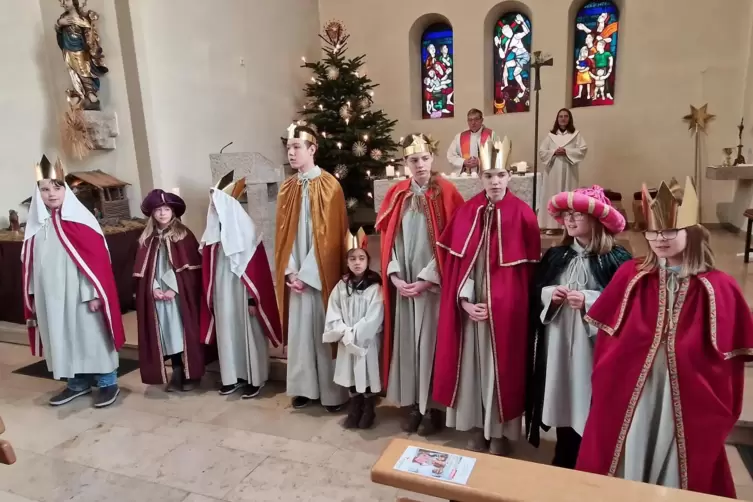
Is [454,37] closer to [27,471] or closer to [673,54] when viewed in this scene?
[673,54]

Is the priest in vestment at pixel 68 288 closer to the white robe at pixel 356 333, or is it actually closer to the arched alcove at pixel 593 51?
the white robe at pixel 356 333

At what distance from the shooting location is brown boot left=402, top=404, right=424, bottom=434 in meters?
3.24

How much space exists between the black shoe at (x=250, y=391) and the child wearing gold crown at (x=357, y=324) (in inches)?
34.8

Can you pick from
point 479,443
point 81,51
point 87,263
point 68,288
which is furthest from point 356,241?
point 81,51

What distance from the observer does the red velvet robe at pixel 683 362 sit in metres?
1.81

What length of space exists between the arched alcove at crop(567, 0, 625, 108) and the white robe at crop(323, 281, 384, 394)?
22.2 feet

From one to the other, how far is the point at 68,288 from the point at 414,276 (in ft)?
8.01

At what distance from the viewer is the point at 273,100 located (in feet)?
26.7

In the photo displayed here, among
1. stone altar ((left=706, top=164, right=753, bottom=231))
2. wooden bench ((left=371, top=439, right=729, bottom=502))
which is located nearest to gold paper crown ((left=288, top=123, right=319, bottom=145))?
wooden bench ((left=371, top=439, right=729, bottom=502))

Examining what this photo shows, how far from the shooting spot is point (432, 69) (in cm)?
927

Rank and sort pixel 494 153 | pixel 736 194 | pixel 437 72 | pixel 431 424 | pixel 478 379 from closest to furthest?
pixel 494 153, pixel 478 379, pixel 431 424, pixel 736 194, pixel 437 72

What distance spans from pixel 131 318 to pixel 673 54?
8.04 m

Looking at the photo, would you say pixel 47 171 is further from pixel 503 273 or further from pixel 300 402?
pixel 503 273

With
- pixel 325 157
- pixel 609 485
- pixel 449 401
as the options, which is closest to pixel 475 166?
pixel 325 157
